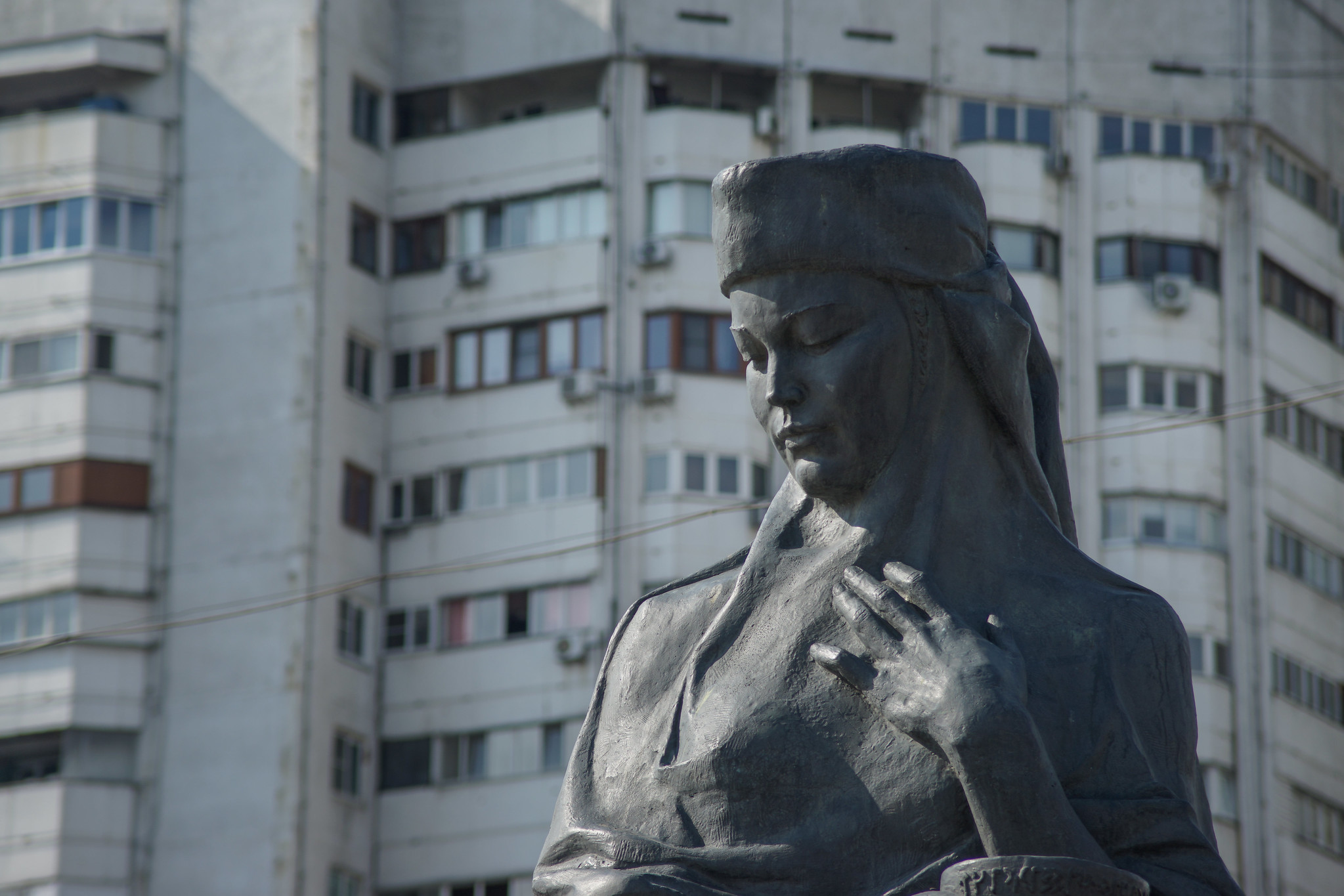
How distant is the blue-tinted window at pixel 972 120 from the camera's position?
210 feet

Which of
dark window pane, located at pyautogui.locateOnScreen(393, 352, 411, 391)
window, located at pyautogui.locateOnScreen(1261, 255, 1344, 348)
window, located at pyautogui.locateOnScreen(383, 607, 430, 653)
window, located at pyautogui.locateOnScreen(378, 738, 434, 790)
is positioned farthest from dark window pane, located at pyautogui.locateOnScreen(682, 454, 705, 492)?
window, located at pyautogui.locateOnScreen(1261, 255, 1344, 348)

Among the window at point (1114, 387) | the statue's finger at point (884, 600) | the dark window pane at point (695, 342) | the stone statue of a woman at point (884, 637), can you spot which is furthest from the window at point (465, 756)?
the statue's finger at point (884, 600)

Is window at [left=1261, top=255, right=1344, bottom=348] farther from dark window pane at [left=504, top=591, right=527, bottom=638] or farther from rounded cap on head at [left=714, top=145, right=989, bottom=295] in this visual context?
rounded cap on head at [left=714, top=145, right=989, bottom=295]

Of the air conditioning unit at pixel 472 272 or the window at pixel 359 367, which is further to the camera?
the air conditioning unit at pixel 472 272

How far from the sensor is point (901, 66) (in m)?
64.1

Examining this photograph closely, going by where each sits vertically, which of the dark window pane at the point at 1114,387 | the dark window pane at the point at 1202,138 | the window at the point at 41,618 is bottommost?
the window at the point at 41,618

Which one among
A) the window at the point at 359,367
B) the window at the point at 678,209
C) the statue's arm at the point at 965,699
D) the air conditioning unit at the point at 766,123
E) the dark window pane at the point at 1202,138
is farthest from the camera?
the dark window pane at the point at 1202,138

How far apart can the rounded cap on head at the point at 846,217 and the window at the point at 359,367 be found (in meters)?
54.3

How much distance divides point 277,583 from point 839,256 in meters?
51.3

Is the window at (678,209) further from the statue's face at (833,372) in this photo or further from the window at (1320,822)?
the statue's face at (833,372)

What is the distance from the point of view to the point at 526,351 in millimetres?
63500

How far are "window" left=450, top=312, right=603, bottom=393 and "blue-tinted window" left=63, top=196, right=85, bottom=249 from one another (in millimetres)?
8772

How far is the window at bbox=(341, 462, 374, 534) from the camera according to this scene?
6244 centimetres

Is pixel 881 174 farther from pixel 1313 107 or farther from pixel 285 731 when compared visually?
pixel 1313 107
